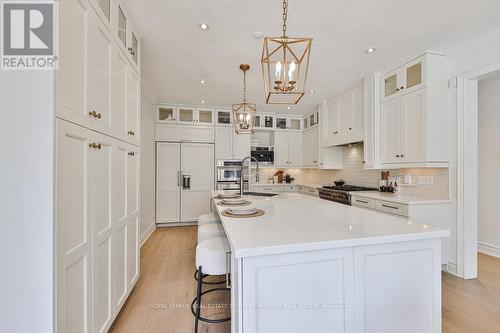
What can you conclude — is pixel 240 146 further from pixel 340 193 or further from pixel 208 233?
pixel 208 233

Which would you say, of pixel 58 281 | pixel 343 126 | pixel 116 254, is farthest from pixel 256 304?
pixel 343 126

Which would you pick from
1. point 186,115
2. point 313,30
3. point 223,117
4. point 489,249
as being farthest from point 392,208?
point 186,115

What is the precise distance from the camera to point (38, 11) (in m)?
1.04

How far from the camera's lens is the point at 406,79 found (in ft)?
9.57

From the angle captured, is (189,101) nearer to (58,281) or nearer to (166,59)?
(166,59)

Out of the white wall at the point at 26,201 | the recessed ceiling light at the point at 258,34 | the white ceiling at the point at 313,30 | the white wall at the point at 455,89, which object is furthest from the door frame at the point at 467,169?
the white wall at the point at 26,201

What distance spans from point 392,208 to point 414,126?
1.04m

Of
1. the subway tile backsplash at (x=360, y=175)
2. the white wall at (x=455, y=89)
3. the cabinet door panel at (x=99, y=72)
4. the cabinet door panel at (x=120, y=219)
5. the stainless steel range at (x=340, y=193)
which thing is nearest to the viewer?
the cabinet door panel at (x=99, y=72)

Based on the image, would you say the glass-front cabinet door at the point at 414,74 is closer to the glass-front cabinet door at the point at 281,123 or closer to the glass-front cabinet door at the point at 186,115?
the glass-front cabinet door at the point at 281,123

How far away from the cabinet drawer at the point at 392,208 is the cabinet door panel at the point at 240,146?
2.95 meters

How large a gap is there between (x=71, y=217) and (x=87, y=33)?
103 centimetres

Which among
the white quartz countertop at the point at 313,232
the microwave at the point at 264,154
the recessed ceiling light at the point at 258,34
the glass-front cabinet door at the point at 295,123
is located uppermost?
the recessed ceiling light at the point at 258,34

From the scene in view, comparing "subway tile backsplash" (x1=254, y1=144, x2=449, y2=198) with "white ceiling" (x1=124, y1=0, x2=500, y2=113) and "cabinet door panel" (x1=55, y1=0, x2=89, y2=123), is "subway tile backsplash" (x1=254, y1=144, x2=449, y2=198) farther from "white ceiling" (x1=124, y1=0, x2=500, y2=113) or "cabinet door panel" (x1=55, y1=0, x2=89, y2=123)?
"cabinet door panel" (x1=55, y1=0, x2=89, y2=123)

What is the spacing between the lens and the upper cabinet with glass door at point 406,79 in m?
2.70
